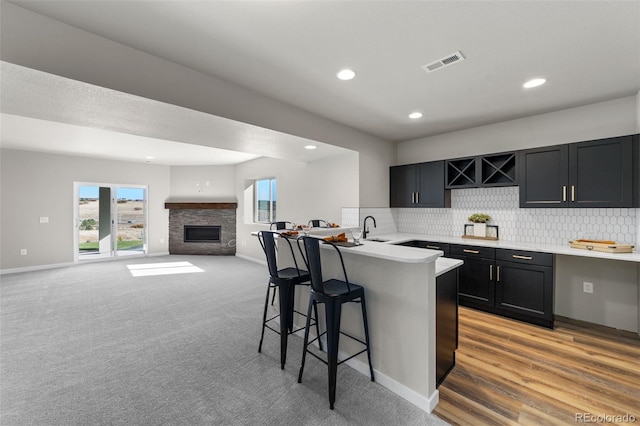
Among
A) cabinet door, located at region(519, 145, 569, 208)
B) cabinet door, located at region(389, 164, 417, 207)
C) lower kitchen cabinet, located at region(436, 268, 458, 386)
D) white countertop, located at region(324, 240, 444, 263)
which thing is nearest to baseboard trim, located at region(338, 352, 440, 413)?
lower kitchen cabinet, located at region(436, 268, 458, 386)

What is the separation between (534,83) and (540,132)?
120 cm

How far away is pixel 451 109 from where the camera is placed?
346 centimetres

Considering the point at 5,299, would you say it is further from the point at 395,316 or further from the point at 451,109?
the point at 451,109

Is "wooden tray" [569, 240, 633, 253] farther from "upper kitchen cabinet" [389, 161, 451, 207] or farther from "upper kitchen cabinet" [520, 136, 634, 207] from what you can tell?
"upper kitchen cabinet" [389, 161, 451, 207]

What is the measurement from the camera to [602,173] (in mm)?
3049

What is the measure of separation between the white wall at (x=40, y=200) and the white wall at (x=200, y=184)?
57.0 inches

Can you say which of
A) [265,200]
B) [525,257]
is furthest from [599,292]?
[265,200]

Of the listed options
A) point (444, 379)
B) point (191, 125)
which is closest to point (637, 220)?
point (444, 379)

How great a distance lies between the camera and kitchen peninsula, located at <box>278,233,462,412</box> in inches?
75.5

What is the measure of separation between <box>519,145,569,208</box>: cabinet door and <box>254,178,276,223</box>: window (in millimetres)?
5021

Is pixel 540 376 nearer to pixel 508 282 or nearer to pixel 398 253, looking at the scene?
pixel 508 282

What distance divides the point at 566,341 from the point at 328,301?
2.81 metres

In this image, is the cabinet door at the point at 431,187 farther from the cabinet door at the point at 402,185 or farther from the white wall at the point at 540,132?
the white wall at the point at 540,132

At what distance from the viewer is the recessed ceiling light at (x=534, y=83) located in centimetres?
269
